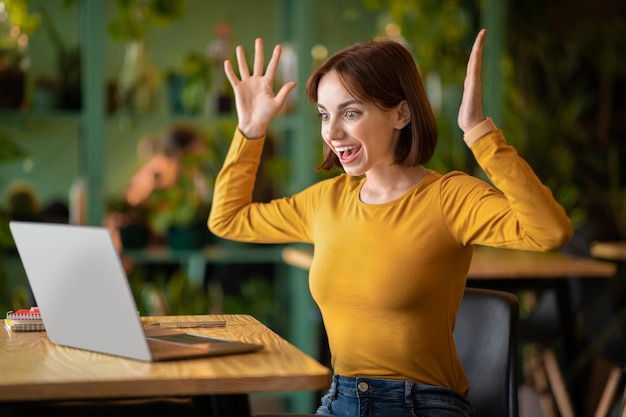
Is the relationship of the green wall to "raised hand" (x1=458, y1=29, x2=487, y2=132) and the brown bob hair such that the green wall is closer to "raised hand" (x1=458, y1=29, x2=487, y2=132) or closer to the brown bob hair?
the brown bob hair

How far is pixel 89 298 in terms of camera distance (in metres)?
1.54

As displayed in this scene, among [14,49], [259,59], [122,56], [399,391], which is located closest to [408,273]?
[399,391]

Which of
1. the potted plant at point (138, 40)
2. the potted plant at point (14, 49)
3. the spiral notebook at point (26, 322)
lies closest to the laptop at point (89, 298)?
the spiral notebook at point (26, 322)

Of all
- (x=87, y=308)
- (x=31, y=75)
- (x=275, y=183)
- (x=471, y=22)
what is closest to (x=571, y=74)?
(x=471, y=22)

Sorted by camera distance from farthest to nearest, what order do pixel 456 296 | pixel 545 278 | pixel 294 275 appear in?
pixel 294 275 → pixel 545 278 → pixel 456 296

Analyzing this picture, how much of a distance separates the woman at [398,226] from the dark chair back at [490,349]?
0.14 meters

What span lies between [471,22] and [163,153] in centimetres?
164

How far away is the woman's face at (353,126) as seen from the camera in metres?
2.03

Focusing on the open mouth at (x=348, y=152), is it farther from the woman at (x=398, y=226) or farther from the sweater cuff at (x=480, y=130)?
the sweater cuff at (x=480, y=130)

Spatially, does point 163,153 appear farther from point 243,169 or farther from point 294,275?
point 243,169

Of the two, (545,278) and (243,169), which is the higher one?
(243,169)

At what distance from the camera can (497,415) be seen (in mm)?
2076

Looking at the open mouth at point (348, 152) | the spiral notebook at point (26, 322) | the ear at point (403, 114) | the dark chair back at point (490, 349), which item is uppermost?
the ear at point (403, 114)

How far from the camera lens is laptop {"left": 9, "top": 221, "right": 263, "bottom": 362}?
148cm
